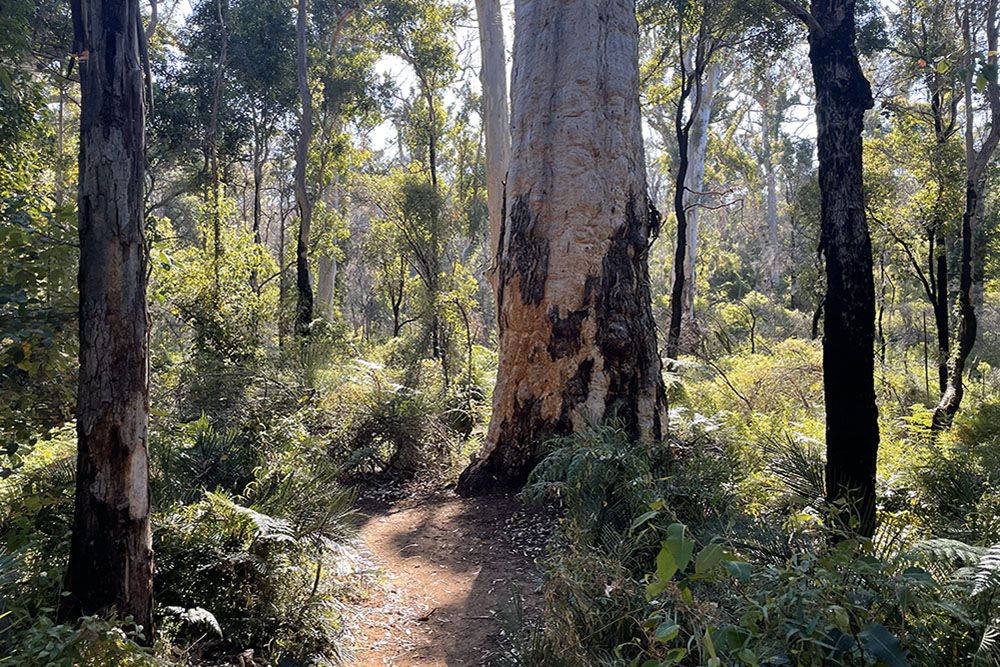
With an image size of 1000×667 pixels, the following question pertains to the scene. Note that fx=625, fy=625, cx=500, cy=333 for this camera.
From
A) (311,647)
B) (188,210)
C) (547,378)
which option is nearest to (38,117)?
(547,378)

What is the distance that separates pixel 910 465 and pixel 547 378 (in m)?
3.15

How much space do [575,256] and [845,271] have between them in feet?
8.52

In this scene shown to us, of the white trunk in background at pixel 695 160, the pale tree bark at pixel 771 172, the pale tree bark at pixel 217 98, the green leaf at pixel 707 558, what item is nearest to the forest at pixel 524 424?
the green leaf at pixel 707 558

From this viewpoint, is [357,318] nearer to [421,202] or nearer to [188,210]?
[188,210]

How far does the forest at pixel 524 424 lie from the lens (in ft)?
7.87

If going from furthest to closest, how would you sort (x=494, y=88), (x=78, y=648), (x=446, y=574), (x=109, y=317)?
(x=494, y=88), (x=446, y=574), (x=109, y=317), (x=78, y=648)

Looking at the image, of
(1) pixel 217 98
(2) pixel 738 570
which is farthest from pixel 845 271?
(1) pixel 217 98

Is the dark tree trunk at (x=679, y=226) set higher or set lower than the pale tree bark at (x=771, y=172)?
lower

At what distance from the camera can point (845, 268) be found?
12.1ft

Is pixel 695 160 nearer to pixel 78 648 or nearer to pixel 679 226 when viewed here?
pixel 679 226

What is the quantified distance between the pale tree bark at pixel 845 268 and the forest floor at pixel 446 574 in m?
2.07

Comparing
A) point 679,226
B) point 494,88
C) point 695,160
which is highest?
point 695,160

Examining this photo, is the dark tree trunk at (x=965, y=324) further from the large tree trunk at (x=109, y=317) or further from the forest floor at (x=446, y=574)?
the large tree trunk at (x=109, y=317)

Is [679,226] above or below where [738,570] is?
above
